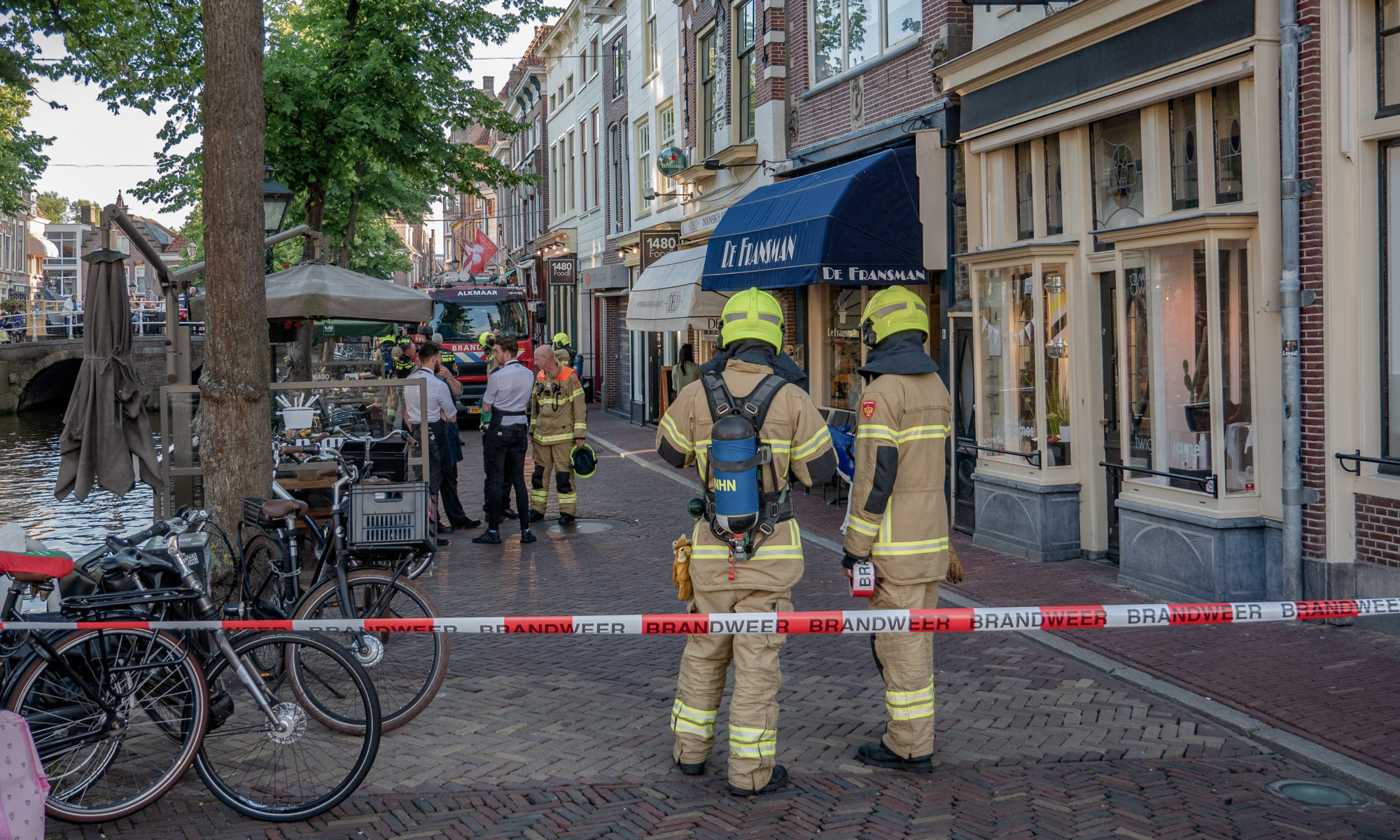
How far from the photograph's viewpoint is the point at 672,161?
2044cm

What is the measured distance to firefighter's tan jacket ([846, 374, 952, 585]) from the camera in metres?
4.98

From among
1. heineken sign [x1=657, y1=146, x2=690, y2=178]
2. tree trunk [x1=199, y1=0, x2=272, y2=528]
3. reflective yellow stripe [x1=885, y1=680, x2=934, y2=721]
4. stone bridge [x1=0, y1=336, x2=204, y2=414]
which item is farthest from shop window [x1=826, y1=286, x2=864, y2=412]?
stone bridge [x1=0, y1=336, x2=204, y2=414]

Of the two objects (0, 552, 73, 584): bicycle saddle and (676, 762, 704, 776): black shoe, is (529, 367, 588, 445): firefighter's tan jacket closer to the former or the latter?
(676, 762, 704, 776): black shoe

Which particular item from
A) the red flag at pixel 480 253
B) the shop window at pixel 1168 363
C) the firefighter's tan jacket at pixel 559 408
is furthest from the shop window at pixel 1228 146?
the red flag at pixel 480 253

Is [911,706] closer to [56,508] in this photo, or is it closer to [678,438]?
[678,438]

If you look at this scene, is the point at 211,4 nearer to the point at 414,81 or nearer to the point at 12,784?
the point at 12,784

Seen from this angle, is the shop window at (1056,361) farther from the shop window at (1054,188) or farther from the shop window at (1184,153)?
the shop window at (1184,153)

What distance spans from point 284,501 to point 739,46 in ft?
45.1

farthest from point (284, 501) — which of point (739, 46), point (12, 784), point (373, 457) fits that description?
point (739, 46)

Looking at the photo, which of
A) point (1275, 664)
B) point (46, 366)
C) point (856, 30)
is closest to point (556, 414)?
point (856, 30)

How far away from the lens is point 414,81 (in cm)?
1964

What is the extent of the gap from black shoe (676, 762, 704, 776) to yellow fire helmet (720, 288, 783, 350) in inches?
68.4

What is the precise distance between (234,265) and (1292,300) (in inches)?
248

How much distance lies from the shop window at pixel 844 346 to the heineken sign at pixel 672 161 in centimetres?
632
